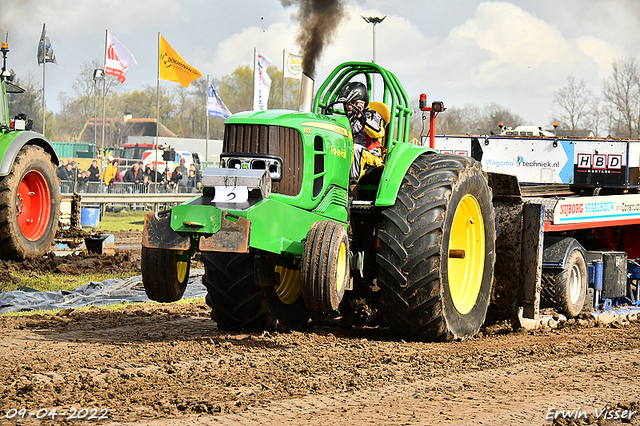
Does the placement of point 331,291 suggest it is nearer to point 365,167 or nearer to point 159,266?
point 159,266

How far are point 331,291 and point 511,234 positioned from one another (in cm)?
305

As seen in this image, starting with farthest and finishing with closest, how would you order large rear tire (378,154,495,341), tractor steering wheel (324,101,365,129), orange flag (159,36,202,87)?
orange flag (159,36,202,87) < tractor steering wheel (324,101,365,129) < large rear tire (378,154,495,341)

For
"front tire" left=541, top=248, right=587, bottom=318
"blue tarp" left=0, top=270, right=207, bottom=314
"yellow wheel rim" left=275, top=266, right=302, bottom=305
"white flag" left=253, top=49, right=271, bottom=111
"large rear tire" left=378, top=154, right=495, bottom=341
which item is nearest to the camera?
"large rear tire" left=378, top=154, right=495, bottom=341

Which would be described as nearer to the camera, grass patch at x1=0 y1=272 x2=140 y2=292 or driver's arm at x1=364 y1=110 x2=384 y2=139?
driver's arm at x1=364 y1=110 x2=384 y2=139

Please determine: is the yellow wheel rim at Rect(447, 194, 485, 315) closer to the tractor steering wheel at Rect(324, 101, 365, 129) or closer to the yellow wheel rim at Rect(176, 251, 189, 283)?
the tractor steering wheel at Rect(324, 101, 365, 129)

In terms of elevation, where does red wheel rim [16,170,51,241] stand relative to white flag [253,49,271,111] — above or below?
below

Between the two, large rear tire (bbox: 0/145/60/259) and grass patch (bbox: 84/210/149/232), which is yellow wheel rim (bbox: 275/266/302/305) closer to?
large rear tire (bbox: 0/145/60/259)

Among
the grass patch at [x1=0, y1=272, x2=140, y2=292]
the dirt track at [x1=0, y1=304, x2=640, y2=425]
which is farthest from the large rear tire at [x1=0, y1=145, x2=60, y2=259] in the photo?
the dirt track at [x1=0, y1=304, x2=640, y2=425]

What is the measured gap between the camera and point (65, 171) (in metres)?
24.2

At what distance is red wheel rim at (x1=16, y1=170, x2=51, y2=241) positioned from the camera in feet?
39.5

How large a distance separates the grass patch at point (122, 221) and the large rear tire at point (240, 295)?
48.3ft

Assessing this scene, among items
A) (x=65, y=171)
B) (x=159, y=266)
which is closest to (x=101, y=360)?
(x=159, y=266)

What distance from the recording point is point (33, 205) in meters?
12.3

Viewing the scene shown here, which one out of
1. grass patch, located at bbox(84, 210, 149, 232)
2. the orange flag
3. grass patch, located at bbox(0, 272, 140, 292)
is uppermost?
the orange flag
